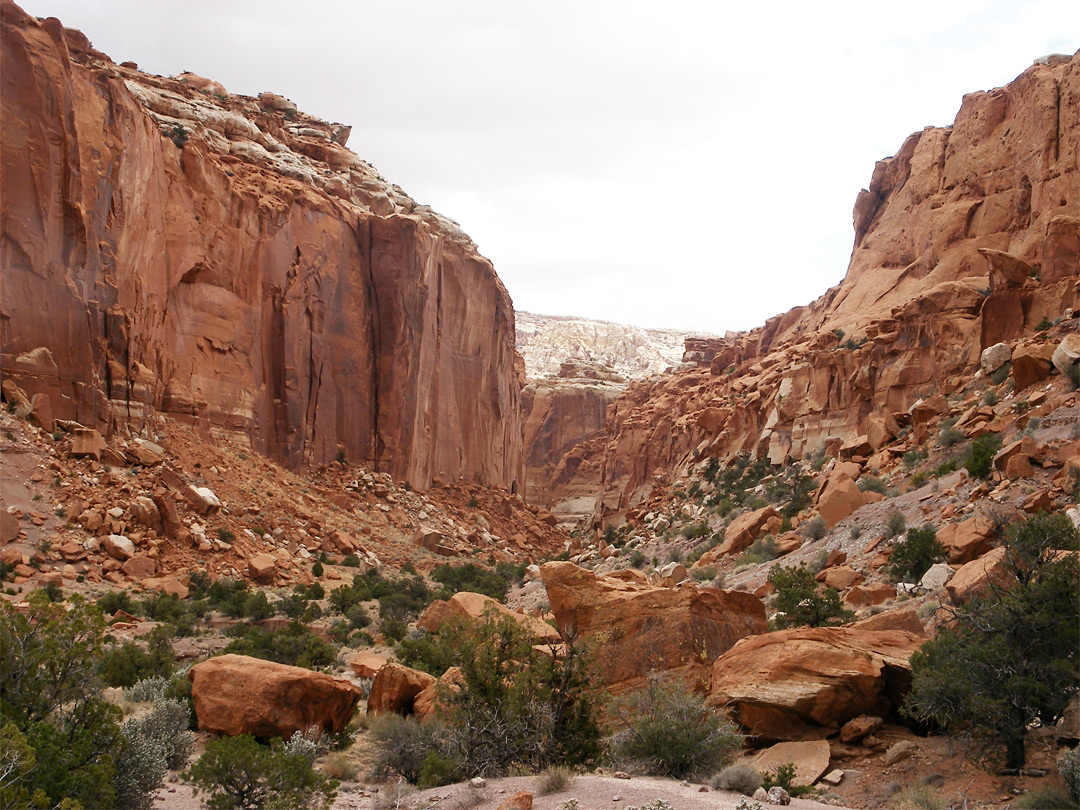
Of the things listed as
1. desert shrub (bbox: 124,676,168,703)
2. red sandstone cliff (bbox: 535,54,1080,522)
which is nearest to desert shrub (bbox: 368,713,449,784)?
desert shrub (bbox: 124,676,168,703)

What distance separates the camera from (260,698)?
10438 millimetres

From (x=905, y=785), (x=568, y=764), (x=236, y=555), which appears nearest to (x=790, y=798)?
(x=905, y=785)

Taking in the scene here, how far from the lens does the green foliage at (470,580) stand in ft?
96.6

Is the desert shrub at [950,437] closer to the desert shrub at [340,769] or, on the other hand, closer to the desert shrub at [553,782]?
the desert shrub at [553,782]

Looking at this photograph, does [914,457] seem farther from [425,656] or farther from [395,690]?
[395,690]

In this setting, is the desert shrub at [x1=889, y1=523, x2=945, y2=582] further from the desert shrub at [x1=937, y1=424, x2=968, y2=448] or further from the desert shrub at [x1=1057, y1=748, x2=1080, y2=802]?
the desert shrub at [x1=1057, y1=748, x2=1080, y2=802]

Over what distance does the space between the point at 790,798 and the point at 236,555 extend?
70.0ft

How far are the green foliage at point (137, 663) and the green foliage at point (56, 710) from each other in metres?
5.05

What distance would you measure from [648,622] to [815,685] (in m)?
2.93

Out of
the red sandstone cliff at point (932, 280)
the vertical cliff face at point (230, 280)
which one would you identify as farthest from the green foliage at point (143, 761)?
the red sandstone cliff at point (932, 280)

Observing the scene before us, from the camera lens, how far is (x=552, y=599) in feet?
41.4

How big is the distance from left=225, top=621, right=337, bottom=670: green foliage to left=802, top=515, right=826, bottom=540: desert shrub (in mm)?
12201

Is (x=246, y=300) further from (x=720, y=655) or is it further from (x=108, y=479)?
(x=720, y=655)

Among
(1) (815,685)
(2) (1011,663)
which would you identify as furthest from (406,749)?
(2) (1011,663)
